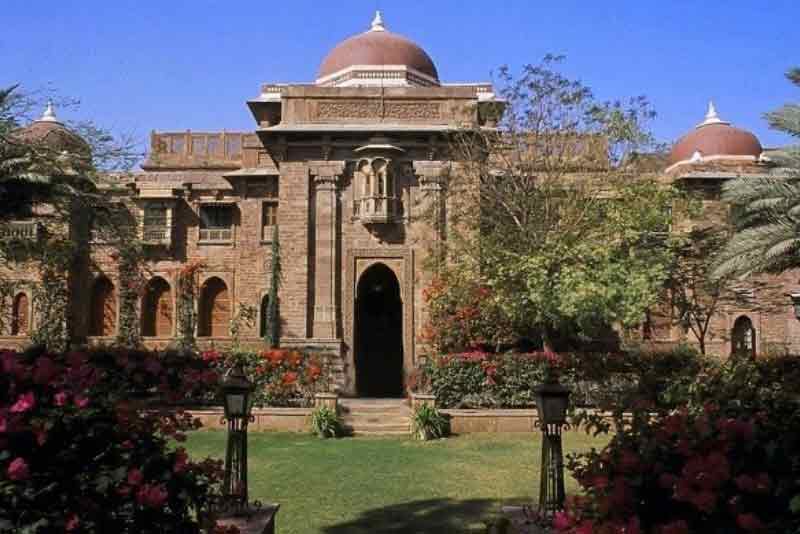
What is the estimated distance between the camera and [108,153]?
750 inches

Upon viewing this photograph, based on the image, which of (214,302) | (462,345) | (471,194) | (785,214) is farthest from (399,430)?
(214,302)

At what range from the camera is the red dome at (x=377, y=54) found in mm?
26703

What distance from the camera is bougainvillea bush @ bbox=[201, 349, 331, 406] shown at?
653 inches

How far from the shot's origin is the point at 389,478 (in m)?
10.3

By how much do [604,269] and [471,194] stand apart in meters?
4.30

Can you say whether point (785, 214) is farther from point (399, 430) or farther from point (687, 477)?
point (687, 477)

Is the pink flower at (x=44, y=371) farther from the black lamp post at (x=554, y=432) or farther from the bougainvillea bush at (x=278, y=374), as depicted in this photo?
the bougainvillea bush at (x=278, y=374)

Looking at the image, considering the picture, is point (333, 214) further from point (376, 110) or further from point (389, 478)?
point (389, 478)

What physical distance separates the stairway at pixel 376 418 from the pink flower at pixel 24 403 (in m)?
11.5

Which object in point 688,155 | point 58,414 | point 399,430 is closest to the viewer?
point 58,414

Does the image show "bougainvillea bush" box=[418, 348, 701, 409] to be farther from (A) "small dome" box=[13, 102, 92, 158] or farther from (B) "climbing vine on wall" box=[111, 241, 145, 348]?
(B) "climbing vine on wall" box=[111, 241, 145, 348]

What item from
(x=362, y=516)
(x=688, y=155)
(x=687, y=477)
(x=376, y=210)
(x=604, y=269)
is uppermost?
(x=688, y=155)

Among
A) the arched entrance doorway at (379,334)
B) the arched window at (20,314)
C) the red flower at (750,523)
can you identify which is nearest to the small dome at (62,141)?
the arched entrance doorway at (379,334)

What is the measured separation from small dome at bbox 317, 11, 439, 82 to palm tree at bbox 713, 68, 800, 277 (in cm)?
1314
